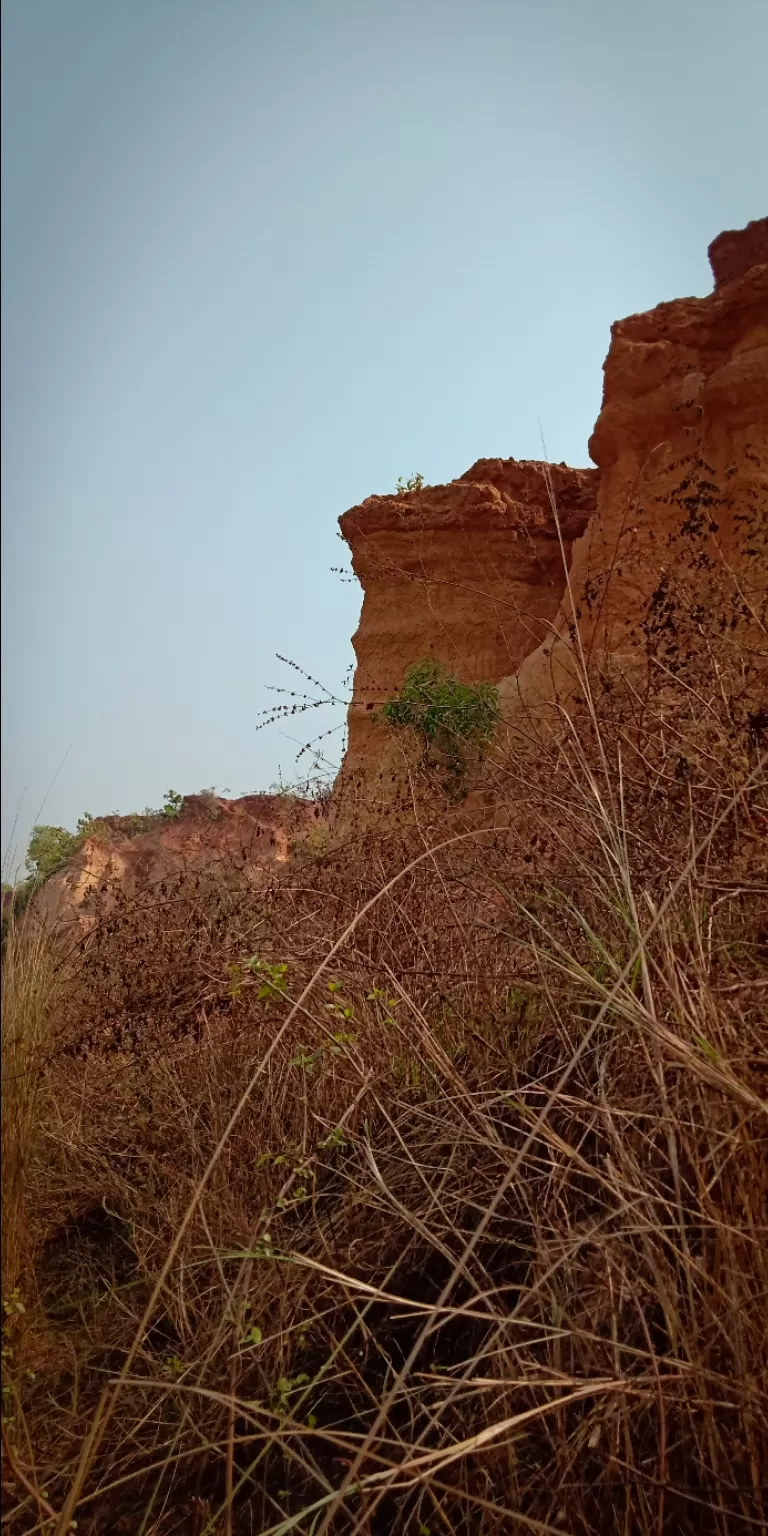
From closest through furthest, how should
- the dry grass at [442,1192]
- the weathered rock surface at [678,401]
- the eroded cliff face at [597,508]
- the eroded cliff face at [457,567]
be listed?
1. the dry grass at [442,1192]
2. the eroded cliff face at [597,508]
3. the weathered rock surface at [678,401]
4. the eroded cliff face at [457,567]

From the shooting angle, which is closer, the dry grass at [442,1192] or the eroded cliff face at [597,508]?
the dry grass at [442,1192]

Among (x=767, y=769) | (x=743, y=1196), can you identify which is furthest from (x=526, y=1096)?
(x=767, y=769)

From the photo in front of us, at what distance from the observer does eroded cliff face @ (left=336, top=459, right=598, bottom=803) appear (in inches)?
525

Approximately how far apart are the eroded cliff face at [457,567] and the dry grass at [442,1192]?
10.6 metres

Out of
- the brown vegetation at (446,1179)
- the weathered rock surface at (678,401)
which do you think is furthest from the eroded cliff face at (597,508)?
the brown vegetation at (446,1179)

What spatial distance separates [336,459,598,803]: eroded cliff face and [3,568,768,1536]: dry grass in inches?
418

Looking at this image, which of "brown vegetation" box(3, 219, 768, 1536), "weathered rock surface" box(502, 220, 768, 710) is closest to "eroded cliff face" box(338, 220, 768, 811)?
"weathered rock surface" box(502, 220, 768, 710)

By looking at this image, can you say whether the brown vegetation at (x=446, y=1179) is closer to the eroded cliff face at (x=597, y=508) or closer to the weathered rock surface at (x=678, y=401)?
the eroded cliff face at (x=597, y=508)

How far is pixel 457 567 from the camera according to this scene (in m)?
13.9

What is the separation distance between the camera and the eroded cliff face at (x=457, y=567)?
525 inches

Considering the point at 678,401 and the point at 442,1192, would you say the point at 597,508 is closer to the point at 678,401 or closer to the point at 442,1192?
the point at 678,401

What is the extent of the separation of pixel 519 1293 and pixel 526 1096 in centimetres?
38

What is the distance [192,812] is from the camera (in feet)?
67.3

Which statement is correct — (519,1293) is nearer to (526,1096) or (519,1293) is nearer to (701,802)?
(526,1096)
